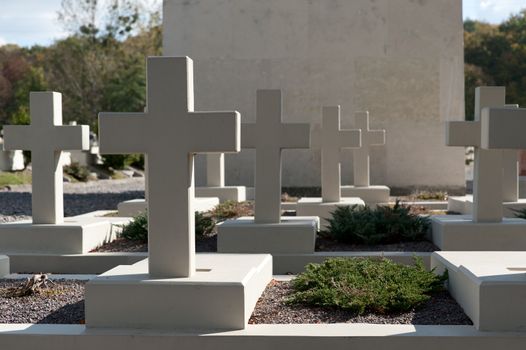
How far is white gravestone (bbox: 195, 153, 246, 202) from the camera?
15.5m

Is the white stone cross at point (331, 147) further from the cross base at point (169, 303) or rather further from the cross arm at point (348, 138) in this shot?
the cross base at point (169, 303)

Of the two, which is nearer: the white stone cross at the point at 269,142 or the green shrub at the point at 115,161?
the white stone cross at the point at 269,142

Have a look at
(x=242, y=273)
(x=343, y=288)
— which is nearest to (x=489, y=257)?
(x=343, y=288)

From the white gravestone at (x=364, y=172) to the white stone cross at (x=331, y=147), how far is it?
3.20 meters

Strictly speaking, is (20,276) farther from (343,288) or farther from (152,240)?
(343,288)

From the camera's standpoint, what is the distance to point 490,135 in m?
5.30

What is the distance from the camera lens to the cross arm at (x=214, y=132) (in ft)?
18.0

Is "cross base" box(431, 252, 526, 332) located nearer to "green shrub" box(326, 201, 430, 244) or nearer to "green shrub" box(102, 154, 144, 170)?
"green shrub" box(326, 201, 430, 244)

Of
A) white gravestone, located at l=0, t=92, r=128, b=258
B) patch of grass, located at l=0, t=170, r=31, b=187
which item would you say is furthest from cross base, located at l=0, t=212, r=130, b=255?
patch of grass, located at l=0, t=170, r=31, b=187

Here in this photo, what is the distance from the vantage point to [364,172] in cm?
1598

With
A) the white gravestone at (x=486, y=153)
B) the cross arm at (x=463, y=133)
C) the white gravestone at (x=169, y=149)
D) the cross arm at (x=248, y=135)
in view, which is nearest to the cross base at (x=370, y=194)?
the white gravestone at (x=486, y=153)

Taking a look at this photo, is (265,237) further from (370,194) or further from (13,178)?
(13,178)

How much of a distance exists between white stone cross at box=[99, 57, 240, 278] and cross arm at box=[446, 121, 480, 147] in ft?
12.3

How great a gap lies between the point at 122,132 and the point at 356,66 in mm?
14709
